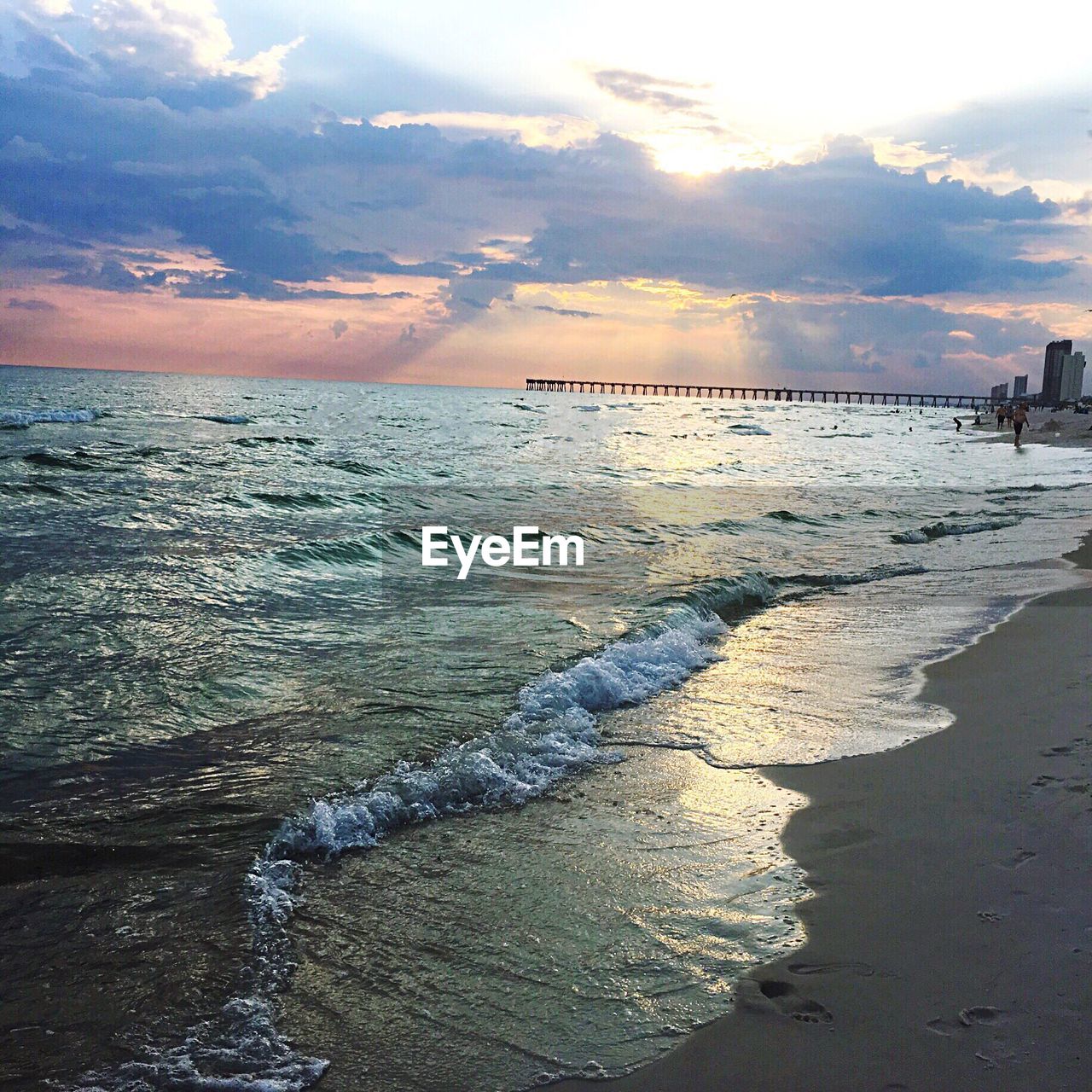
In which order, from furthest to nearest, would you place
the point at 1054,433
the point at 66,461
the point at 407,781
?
the point at 1054,433
the point at 66,461
the point at 407,781

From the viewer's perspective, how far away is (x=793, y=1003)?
3127 mm

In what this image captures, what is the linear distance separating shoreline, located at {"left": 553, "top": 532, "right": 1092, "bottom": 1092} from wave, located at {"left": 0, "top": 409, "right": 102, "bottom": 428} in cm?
4415

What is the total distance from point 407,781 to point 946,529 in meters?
15.4

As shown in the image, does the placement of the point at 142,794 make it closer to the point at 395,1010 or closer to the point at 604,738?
the point at 395,1010

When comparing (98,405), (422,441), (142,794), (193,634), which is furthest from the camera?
(98,405)

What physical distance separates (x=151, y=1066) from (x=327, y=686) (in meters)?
4.15

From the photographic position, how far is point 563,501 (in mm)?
21703

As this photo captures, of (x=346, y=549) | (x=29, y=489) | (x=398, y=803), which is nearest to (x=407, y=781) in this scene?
(x=398, y=803)

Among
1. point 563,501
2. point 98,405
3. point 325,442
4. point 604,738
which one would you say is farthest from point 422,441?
point 604,738

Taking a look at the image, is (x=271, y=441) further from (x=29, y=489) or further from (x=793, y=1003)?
(x=793, y=1003)

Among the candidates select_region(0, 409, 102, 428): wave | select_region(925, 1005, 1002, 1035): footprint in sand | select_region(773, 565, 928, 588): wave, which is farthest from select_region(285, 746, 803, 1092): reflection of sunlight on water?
select_region(0, 409, 102, 428): wave

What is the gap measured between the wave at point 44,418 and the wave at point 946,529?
39088 mm

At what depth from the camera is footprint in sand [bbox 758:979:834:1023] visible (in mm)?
3033

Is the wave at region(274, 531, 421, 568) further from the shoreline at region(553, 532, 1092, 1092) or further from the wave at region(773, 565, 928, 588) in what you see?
the shoreline at region(553, 532, 1092, 1092)
